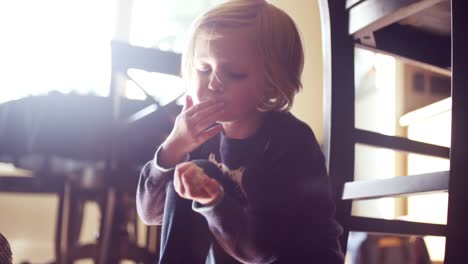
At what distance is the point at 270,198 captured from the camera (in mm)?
434

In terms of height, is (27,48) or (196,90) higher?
(27,48)

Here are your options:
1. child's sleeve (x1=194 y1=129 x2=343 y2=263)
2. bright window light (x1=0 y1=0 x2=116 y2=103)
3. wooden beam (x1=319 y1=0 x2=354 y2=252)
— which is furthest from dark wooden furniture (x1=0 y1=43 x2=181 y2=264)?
child's sleeve (x1=194 y1=129 x2=343 y2=263)

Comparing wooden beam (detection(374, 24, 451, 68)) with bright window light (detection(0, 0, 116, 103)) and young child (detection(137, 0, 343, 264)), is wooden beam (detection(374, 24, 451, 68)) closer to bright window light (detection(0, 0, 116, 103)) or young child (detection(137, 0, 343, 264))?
young child (detection(137, 0, 343, 264))

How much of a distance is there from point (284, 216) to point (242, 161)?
64 millimetres

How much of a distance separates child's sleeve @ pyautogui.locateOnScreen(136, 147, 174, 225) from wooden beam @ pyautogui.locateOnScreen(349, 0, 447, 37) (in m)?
0.25

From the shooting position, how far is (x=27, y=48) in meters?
1.54

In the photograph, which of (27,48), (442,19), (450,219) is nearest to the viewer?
(450,219)

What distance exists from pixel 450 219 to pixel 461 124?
0.07 m

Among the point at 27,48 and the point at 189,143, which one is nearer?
the point at 189,143

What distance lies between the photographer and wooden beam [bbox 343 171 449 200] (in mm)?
444

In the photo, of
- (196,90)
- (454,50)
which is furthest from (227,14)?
(454,50)

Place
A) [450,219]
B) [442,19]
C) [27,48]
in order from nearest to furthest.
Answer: [450,219], [442,19], [27,48]

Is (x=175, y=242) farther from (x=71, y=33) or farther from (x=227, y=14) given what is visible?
(x=71, y=33)

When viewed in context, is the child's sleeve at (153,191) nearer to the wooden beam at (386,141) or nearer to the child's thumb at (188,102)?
the child's thumb at (188,102)
